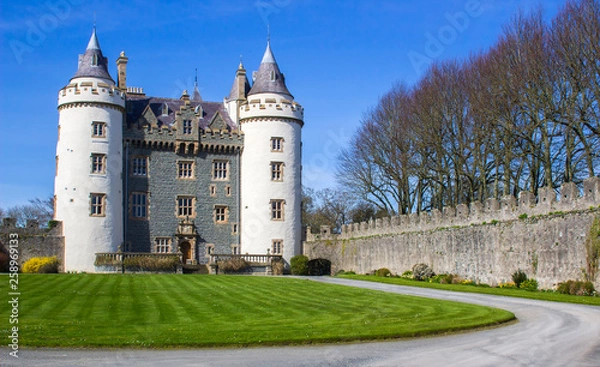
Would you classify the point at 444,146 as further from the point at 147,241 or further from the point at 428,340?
the point at 428,340

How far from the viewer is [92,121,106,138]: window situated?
45281mm

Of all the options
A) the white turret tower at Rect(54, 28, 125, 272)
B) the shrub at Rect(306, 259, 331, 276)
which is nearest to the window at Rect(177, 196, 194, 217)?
the white turret tower at Rect(54, 28, 125, 272)

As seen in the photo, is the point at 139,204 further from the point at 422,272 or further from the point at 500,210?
the point at 500,210

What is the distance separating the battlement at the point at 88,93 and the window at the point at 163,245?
9.74m

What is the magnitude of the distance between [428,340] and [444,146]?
31.0 metres

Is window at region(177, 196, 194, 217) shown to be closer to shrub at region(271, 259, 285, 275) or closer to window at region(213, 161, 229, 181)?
window at region(213, 161, 229, 181)

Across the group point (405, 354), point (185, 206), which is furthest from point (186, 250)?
point (405, 354)

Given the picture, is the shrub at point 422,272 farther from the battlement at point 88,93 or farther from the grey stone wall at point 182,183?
the battlement at point 88,93

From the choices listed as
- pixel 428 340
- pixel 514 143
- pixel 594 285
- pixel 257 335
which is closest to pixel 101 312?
pixel 257 335

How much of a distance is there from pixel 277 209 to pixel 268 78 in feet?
31.5

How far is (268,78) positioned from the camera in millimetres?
50688

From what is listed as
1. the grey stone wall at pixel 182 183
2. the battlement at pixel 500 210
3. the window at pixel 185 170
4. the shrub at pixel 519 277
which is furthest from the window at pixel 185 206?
the shrub at pixel 519 277

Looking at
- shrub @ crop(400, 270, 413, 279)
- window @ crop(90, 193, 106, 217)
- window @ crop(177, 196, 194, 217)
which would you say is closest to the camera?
shrub @ crop(400, 270, 413, 279)

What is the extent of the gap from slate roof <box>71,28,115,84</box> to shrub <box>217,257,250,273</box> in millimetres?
14357
